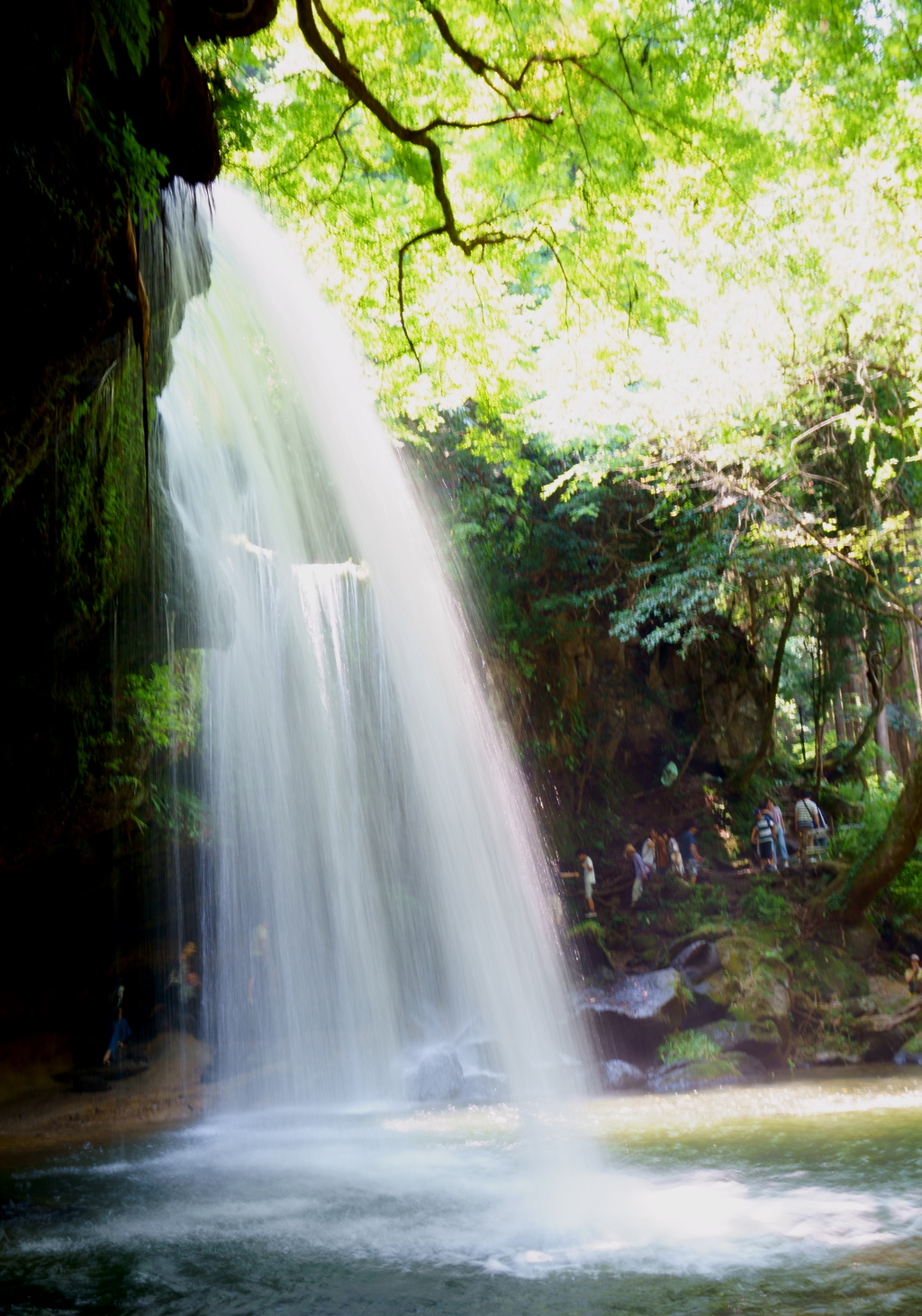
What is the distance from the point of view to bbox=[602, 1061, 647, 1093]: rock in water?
12539 mm

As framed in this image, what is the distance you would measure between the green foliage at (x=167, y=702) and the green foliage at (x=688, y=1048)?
7.98m

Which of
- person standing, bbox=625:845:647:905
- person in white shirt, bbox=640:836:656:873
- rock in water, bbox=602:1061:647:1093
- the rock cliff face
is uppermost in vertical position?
the rock cliff face

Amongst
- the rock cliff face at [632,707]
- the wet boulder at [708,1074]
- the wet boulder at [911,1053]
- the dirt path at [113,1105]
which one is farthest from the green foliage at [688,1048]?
the rock cliff face at [632,707]

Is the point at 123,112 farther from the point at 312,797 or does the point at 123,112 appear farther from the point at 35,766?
the point at 312,797

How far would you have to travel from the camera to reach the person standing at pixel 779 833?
18828 mm

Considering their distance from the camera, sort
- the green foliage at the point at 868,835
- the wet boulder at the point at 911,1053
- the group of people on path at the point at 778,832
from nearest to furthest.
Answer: the wet boulder at the point at 911,1053, the green foliage at the point at 868,835, the group of people on path at the point at 778,832

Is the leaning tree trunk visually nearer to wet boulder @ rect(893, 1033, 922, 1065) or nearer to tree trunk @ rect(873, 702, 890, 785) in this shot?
wet boulder @ rect(893, 1033, 922, 1065)

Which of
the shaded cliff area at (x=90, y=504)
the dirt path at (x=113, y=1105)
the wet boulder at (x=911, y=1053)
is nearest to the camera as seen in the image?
the shaded cliff area at (x=90, y=504)

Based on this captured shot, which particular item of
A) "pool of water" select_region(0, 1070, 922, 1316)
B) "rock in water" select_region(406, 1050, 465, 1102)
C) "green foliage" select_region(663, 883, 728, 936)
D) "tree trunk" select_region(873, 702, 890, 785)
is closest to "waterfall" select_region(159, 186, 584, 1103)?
"rock in water" select_region(406, 1050, 465, 1102)

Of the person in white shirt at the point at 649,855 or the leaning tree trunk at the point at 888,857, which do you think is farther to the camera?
the person in white shirt at the point at 649,855

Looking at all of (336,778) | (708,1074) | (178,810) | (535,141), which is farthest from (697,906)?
(535,141)

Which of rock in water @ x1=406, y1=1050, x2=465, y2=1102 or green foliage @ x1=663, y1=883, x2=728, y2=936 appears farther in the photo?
green foliage @ x1=663, y1=883, x2=728, y2=936

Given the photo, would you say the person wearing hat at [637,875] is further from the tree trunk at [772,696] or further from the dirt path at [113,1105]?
the dirt path at [113,1105]

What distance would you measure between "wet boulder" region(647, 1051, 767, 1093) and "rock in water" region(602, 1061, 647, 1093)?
0.16 metres
